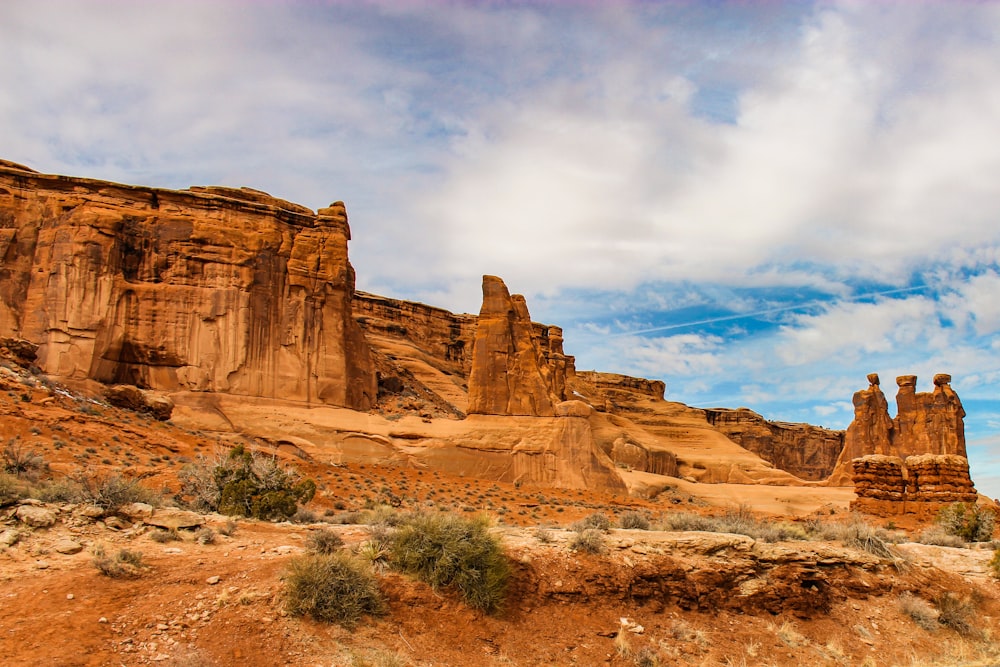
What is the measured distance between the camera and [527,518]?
26.1 metres

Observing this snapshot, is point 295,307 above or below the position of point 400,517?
above

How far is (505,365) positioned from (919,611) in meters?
26.3

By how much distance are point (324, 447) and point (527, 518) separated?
10068mm

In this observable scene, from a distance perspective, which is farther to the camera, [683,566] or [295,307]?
[295,307]

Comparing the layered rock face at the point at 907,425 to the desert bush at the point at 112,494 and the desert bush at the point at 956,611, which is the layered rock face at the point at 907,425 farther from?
the desert bush at the point at 112,494

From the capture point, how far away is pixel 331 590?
971cm

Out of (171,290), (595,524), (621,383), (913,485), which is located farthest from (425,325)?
(595,524)

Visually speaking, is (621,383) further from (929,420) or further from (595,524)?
(595,524)

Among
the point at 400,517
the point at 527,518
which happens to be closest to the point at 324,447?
the point at 527,518

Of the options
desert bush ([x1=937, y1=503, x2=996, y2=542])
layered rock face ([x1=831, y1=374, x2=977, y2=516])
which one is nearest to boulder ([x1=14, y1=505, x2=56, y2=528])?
desert bush ([x1=937, y1=503, x2=996, y2=542])

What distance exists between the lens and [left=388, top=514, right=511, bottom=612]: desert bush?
35.4ft

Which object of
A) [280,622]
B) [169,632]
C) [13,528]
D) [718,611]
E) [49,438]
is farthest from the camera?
[49,438]

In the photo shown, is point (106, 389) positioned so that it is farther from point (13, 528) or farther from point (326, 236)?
point (13, 528)

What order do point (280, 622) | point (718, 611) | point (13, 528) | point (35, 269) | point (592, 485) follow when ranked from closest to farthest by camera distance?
point (280, 622) < point (13, 528) < point (718, 611) < point (35, 269) < point (592, 485)
